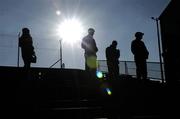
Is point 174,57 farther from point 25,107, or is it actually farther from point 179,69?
point 25,107

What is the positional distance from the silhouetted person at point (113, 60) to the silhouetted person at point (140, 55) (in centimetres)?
89

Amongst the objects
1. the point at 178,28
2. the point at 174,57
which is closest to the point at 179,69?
the point at 174,57

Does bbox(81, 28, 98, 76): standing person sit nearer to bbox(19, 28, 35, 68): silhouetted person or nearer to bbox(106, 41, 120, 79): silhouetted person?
bbox(106, 41, 120, 79): silhouetted person

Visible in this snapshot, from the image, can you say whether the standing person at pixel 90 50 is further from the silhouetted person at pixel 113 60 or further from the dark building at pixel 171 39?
the dark building at pixel 171 39

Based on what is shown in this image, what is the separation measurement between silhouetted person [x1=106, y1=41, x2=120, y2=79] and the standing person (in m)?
1.04

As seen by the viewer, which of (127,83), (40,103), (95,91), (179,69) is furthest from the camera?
(179,69)

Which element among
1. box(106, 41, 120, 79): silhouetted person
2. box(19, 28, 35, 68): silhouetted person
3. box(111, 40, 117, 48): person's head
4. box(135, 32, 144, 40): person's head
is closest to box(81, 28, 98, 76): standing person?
box(106, 41, 120, 79): silhouetted person

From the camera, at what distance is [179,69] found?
60.8ft

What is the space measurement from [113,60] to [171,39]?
9.19 metres

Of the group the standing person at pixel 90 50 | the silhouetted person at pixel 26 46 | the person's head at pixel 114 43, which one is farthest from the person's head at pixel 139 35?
the silhouetted person at pixel 26 46

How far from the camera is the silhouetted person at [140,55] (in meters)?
11.7

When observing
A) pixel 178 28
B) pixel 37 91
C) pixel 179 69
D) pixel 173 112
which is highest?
pixel 178 28

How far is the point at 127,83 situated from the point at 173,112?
3383mm

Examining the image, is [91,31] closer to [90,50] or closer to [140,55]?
[90,50]
